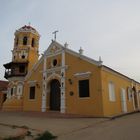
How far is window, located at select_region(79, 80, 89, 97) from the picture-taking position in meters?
16.1

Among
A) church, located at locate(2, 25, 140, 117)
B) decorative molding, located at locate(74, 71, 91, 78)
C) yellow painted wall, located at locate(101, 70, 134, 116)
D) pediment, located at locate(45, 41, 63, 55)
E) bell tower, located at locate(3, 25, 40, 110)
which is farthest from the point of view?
bell tower, located at locate(3, 25, 40, 110)

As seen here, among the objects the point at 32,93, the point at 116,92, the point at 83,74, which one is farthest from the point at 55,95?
the point at 116,92

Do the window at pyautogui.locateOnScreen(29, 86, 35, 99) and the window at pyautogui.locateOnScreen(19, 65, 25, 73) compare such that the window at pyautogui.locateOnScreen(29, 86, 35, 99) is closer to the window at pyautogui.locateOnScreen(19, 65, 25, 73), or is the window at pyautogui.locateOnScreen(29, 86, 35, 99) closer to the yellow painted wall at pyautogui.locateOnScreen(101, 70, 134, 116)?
the window at pyautogui.locateOnScreen(19, 65, 25, 73)

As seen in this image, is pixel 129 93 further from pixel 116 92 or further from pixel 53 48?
pixel 53 48

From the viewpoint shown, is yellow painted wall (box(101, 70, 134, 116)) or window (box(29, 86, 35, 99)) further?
window (box(29, 86, 35, 99))

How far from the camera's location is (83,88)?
16.3 m

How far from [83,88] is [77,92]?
668 mm

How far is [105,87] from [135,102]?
388 inches

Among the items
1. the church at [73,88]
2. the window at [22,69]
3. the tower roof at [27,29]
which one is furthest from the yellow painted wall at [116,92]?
the tower roof at [27,29]

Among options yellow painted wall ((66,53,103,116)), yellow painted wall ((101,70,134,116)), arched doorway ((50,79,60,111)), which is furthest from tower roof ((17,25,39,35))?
yellow painted wall ((101,70,134,116))

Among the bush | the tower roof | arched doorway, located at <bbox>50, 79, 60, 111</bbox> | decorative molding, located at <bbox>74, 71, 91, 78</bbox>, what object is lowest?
the bush

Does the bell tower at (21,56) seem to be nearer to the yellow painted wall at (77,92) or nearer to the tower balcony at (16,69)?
the tower balcony at (16,69)

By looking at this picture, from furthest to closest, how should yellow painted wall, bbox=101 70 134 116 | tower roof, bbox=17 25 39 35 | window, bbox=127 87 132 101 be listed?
tower roof, bbox=17 25 39 35, window, bbox=127 87 132 101, yellow painted wall, bbox=101 70 134 116

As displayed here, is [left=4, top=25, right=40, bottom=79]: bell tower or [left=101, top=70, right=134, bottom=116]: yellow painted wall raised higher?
[left=4, top=25, right=40, bottom=79]: bell tower
